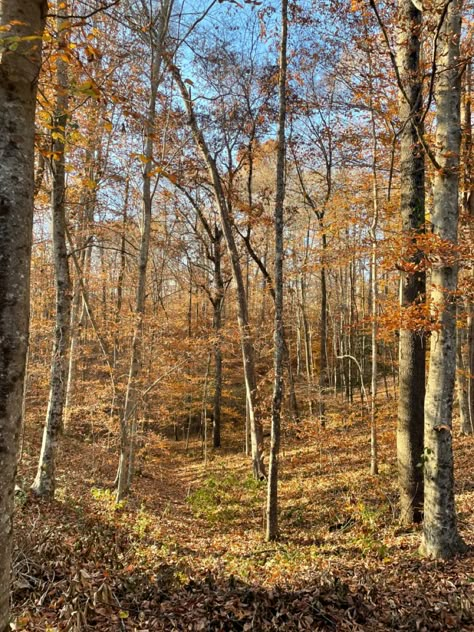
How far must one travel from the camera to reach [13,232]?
1847 millimetres

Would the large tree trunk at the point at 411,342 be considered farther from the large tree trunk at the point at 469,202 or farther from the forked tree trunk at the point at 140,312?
the forked tree trunk at the point at 140,312

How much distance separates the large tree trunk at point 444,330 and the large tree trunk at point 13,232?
15.0 feet

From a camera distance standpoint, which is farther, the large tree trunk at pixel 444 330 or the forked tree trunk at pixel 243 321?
the forked tree trunk at pixel 243 321

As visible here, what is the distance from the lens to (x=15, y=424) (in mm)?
1845

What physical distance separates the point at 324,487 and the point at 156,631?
292 inches

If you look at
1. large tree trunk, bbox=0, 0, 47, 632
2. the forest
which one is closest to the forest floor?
the forest

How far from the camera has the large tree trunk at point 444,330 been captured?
15.9ft

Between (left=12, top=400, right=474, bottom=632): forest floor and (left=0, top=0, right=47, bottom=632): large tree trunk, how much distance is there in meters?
2.09

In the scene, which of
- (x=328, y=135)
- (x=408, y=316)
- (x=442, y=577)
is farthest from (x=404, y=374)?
(x=328, y=135)

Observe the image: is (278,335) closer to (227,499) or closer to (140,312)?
(140,312)

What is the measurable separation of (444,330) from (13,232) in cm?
483

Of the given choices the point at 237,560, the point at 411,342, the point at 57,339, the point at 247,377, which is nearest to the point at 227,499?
the point at 247,377

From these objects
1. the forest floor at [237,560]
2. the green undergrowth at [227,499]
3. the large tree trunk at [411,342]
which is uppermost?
the large tree trunk at [411,342]

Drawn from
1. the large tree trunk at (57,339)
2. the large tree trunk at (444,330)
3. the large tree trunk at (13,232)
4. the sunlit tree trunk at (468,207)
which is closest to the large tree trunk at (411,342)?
the large tree trunk at (444,330)
